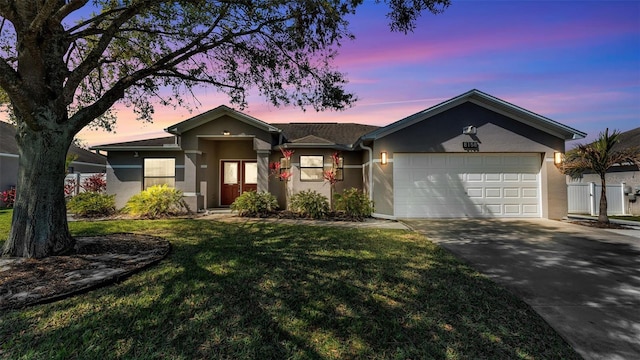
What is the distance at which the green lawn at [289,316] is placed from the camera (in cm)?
265

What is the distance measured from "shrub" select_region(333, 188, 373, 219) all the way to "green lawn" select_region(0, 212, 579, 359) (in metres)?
5.52

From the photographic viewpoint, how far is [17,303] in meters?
3.49

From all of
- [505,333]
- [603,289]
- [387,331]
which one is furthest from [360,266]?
[603,289]

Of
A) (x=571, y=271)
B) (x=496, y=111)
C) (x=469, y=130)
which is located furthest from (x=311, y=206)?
(x=496, y=111)

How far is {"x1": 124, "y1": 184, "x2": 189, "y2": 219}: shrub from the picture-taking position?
1107 centimetres

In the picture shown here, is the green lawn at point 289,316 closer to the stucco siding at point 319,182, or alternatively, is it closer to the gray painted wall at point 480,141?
the gray painted wall at point 480,141

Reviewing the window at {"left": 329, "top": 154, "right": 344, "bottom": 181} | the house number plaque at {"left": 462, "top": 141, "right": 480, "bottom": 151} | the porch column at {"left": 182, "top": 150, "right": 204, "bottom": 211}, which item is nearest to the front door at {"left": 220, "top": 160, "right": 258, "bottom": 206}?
the porch column at {"left": 182, "top": 150, "right": 204, "bottom": 211}

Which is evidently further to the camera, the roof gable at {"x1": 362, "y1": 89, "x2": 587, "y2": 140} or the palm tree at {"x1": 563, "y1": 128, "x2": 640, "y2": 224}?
the roof gable at {"x1": 362, "y1": 89, "x2": 587, "y2": 140}

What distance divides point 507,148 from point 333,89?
7443 millimetres

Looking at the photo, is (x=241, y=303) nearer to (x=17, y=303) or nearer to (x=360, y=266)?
(x=360, y=266)

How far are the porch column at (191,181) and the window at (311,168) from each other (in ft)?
15.2

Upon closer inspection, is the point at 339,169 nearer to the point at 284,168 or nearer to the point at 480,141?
the point at 284,168

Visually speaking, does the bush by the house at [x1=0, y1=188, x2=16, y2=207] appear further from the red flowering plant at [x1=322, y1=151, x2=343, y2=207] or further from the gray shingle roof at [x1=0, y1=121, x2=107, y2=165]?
the red flowering plant at [x1=322, y1=151, x2=343, y2=207]

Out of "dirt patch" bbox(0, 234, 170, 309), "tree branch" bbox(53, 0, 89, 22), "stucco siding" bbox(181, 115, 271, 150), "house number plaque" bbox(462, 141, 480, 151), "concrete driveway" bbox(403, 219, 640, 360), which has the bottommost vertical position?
"concrete driveway" bbox(403, 219, 640, 360)
